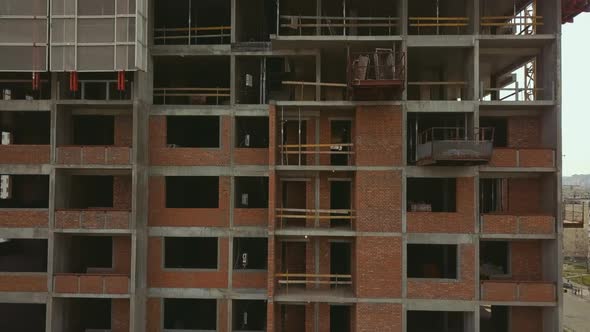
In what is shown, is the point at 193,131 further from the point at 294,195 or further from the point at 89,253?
the point at 89,253

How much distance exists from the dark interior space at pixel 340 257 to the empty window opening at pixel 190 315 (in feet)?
22.8

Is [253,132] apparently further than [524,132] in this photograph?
Yes

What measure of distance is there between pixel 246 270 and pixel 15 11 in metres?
15.8

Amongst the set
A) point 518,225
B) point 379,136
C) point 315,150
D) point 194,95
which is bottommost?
point 518,225

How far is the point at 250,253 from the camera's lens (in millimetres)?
21547

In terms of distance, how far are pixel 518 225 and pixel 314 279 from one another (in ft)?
31.0

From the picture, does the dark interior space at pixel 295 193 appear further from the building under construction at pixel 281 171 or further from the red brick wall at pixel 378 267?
the red brick wall at pixel 378 267

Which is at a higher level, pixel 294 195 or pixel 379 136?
pixel 379 136

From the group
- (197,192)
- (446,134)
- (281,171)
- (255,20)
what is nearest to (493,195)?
(446,134)

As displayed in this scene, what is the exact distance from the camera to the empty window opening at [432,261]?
69.8 ft

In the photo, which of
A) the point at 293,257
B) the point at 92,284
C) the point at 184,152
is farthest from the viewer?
the point at 293,257

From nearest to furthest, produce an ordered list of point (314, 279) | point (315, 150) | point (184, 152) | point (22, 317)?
1. point (314, 279)
2. point (184, 152)
3. point (315, 150)
4. point (22, 317)

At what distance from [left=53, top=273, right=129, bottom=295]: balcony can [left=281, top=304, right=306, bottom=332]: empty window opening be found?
24.5ft

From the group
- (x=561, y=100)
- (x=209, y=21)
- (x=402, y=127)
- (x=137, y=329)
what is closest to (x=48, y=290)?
(x=137, y=329)
